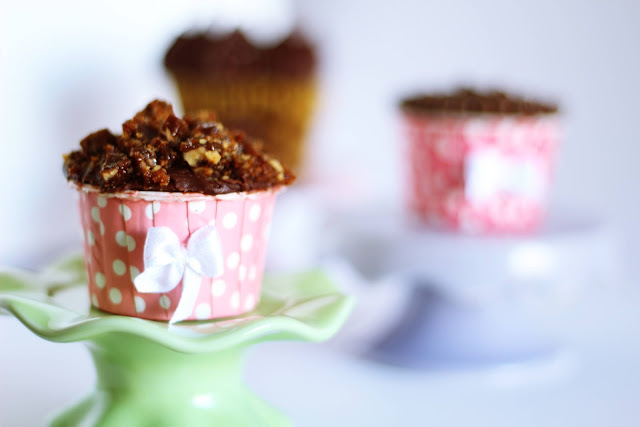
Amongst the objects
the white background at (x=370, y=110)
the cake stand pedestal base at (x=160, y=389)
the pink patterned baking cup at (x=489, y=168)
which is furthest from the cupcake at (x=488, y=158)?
the cake stand pedestal base at (x=160, y=389)

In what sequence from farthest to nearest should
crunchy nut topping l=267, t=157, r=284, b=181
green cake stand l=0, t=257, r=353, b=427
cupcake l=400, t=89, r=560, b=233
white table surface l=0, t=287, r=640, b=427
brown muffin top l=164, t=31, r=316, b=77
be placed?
brown muffin top l=164, t=31, r=316, b=77, cupcake l=400, t=89, r=560, b=233, white table surface l=0, t=287, r=640, b=427, crunchy nut topping l=267, t=157, r=284, b=181, green cake stand l=0, t=257, r=353, b=427

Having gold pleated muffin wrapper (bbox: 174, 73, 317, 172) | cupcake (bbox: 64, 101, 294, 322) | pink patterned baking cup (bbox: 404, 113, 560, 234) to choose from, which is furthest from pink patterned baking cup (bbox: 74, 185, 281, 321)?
gold pleated muffin wrapper (bbox: 174, 73, 317, 172)

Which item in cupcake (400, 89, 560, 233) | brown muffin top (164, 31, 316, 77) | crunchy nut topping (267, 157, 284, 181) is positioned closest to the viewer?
Answer: crunchy nut topping (267, 157, 284, 181)

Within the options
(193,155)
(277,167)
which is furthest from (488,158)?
(193,155)

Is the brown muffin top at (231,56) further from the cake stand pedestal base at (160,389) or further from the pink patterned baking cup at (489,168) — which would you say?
the cake stand pedestal base at (160,389)

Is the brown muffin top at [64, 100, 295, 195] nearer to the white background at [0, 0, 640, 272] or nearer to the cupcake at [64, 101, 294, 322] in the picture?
the cupcake at [64, 101, 294, 322]

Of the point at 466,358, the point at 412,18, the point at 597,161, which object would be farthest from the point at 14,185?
the point at 597,161

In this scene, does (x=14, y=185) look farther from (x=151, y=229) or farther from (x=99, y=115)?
(x=151, y=229)
